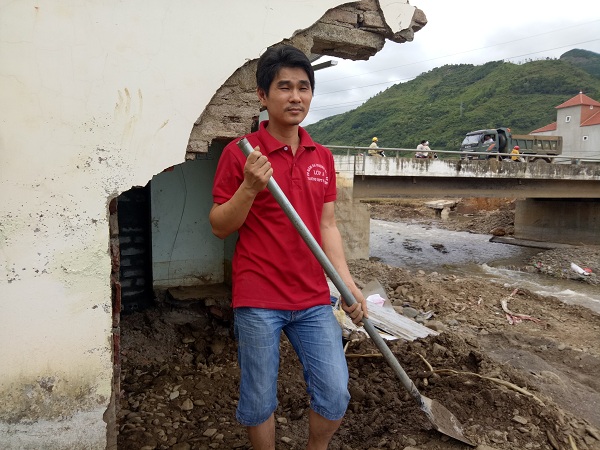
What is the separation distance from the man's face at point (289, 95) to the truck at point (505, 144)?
59.9 feet

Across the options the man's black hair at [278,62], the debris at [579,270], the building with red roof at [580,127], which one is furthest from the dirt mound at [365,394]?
the building with red roof at [580,127]

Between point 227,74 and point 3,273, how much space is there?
1418 millimetres

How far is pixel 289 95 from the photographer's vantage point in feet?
6.32

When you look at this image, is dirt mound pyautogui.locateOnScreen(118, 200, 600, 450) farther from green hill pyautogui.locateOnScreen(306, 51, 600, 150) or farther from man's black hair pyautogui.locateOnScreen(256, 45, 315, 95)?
green hill pyautogui.locateOnScreen(306, 51, 600, 150)

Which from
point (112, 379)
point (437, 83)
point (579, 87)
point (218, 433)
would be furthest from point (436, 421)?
point (437, 83)

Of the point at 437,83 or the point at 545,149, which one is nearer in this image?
the point at 545,149

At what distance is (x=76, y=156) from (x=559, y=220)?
21192 millimetres

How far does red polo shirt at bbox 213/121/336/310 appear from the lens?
1.91 metres

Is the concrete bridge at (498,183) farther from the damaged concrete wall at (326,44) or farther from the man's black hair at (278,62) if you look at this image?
the man's black hair at (278,62)

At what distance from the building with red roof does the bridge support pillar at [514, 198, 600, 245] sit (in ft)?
64.7

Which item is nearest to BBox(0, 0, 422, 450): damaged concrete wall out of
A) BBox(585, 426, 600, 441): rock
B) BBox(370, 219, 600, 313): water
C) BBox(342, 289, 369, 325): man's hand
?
BBox(342, 289, 369, 325): man's hand

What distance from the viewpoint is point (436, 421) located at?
8.57 ft

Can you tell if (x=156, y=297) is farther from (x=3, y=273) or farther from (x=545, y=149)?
(x=545, y=149)

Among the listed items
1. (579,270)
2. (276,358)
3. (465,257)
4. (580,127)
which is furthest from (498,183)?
(580,127)
